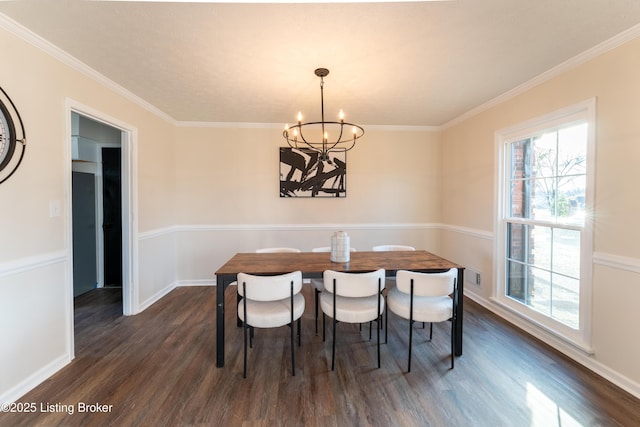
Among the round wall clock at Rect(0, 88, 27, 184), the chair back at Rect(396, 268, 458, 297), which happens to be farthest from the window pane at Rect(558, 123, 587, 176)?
the round wall clock at Rect(0, 88, 27, 184)

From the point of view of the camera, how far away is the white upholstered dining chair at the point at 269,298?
191cm

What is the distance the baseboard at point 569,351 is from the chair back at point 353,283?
69.8 inches

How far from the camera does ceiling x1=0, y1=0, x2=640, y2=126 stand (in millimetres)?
1617

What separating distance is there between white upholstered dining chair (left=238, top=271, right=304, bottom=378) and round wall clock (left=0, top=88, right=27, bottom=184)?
1635 mm

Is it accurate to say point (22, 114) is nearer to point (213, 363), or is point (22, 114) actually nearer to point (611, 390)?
point (213, 363)

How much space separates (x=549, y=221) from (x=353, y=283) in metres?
2.03

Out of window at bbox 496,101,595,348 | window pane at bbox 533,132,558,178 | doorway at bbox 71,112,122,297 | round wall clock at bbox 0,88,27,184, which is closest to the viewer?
round wall clock at bbox 0,88,27,184

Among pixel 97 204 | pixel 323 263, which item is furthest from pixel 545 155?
pixel 97 204

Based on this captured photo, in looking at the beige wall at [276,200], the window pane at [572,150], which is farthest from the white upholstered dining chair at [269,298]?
the window pane at [572,150]

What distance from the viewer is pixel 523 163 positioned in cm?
282

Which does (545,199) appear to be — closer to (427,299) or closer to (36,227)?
(427,299)

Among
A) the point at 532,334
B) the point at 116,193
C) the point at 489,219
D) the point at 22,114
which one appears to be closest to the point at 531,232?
the point at 489,219

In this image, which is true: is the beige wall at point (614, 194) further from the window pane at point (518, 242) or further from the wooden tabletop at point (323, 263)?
the wooden tabletop at point (323, 263)

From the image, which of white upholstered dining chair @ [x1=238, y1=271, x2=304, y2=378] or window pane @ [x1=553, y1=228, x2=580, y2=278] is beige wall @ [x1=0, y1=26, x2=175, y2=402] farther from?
window pane @ [x1=553, y1=228, x2=580, y2=278]
